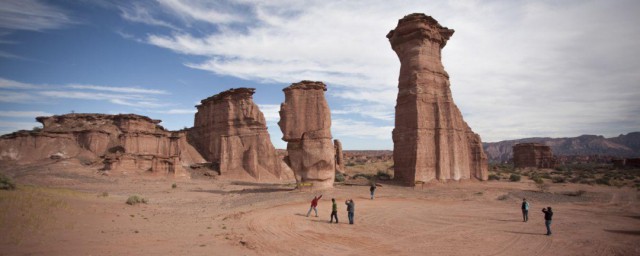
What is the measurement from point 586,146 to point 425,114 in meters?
200

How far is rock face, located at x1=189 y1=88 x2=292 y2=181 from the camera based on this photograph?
1853 inches

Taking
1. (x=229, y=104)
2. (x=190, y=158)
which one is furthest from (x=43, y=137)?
(x=229, y=104)

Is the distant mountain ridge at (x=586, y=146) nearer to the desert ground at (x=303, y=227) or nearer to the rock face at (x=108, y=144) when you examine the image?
the rock face at (x=108, y=144)

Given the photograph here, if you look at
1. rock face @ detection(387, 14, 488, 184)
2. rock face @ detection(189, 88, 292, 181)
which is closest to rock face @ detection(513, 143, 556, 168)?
rock face @ detection(387, 14, 488, 184)

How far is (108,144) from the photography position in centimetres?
4781

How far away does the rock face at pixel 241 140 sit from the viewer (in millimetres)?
47062

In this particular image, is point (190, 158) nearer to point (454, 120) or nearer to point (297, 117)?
point (297, 117)

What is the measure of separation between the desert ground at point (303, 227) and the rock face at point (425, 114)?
7467 mm

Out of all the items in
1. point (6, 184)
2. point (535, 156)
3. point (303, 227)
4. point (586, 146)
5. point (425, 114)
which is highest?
point (586, 146)

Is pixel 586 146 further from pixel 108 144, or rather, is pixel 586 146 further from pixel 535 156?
pixel 108 144

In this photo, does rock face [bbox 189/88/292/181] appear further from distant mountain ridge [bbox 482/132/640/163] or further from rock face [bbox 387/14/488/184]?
distant mountain ridge [bbox 482/132/640/163]

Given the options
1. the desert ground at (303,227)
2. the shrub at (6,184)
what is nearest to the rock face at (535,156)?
the desert ground at (303,227)

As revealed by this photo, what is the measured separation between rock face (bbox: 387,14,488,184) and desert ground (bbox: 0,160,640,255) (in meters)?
7.47

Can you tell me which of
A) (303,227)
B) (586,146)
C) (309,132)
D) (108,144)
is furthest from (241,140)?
(586,146)
